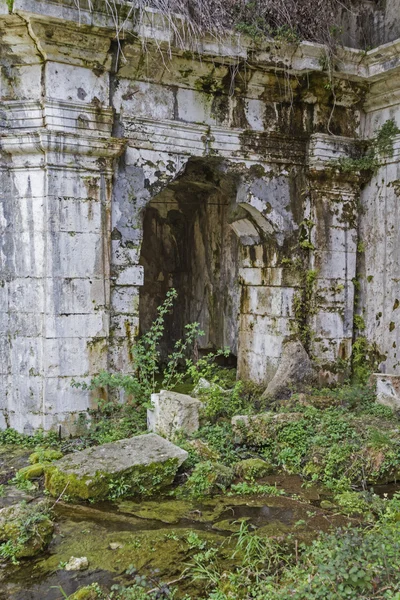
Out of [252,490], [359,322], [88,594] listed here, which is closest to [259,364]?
[359,322]

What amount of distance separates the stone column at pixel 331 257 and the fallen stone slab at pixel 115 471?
2.74 metres

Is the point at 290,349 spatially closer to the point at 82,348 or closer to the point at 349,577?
the point at 82,348

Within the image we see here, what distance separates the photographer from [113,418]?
511 cm

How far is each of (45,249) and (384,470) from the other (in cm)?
349

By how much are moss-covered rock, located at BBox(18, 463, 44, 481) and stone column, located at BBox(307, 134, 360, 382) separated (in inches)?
133

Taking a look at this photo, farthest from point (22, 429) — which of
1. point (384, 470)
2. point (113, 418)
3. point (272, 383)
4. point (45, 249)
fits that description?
point (384, 470)

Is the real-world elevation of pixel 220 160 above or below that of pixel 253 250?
above

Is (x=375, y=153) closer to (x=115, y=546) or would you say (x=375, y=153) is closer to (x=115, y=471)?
(x=115, y=471)

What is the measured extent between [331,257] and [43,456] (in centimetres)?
388

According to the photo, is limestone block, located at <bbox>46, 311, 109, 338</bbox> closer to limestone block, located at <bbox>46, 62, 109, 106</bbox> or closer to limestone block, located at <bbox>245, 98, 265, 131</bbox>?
limestone block, located at <bbox>46, 62, 109, 106</bbox>

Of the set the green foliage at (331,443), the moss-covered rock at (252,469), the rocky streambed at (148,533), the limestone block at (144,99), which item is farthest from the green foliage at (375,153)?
the rocky streambed at (148,533)

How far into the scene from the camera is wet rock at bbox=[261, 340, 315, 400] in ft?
19.0

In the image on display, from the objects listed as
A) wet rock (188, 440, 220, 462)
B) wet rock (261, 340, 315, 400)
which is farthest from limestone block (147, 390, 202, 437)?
wet rock (261, 340, 315, 400)

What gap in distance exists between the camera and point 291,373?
589cm
